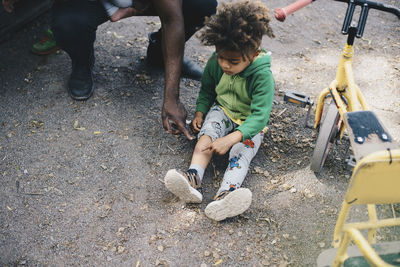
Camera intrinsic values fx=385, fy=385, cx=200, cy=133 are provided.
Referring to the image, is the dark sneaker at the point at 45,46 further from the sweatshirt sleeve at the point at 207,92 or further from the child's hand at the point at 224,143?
the child's hand at the point at 224,143

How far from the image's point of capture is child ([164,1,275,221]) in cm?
196

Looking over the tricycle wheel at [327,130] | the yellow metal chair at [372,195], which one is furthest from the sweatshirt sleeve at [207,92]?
the yellow metal chair at [372,195]

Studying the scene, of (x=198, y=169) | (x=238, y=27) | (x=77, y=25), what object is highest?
(x=238, y=27)

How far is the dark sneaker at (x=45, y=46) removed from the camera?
129 inches

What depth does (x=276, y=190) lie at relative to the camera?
2.28m

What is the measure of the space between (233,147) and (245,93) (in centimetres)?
33

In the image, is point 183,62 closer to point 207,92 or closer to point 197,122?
point 207,92

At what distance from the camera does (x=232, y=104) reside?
234cm

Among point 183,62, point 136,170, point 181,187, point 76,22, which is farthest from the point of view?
point 183,62

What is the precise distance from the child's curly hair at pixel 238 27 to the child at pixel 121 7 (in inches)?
36.3

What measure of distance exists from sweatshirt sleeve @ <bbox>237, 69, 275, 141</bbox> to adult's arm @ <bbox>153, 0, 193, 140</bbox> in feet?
1.41

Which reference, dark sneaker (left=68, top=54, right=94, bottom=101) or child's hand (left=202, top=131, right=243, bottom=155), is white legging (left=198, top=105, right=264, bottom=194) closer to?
child's hand (left=202, top=131, right=243, bottom=155)

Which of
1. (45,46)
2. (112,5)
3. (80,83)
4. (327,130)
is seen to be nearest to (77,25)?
(112,5)

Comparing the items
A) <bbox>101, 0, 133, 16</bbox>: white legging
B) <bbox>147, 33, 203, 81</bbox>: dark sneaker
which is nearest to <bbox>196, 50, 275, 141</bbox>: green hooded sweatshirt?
<bbox>147, 33, 203, 81</bbox>: dark sneaker
